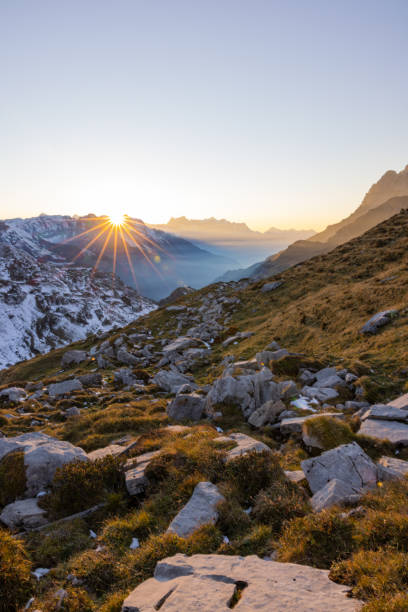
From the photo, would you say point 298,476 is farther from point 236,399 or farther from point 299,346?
point 299,346

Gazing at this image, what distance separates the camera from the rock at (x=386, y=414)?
10.6m

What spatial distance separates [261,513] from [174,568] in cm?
246

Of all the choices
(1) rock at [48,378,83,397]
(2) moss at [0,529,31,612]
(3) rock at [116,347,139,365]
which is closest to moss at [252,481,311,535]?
(2) moss at [0,529,31,612]

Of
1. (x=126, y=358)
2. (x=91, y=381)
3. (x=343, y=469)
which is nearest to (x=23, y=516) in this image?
(x=343, y=469)

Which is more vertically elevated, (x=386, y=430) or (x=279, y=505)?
(x=279, y=505)

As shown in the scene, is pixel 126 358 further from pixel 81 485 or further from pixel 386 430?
pixel 386 430

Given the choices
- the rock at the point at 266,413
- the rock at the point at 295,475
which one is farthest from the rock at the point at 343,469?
the rock at the point at 266,413

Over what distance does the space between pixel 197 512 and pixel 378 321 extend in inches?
726

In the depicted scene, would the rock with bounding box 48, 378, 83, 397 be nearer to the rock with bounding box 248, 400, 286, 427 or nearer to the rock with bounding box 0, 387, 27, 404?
the rock with bounding box 0, 387, 27, 404

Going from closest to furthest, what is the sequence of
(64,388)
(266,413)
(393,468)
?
(393,468) < (266,413) < (64,388)

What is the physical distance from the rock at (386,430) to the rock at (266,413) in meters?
3.62

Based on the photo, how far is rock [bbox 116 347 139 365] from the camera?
110 feet

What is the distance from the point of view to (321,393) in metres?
14.6

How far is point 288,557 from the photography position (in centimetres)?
561
